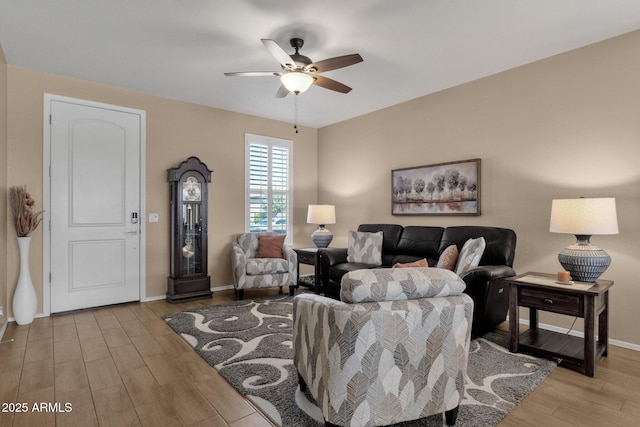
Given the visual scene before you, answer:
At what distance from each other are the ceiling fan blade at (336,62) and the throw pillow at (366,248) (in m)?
Result: 2.24

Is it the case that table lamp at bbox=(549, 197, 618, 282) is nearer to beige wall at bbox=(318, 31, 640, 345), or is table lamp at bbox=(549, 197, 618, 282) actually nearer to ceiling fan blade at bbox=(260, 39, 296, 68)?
beige wall at bbox=(318, 31, 640, 345)

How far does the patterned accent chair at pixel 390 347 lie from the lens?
1.55 m

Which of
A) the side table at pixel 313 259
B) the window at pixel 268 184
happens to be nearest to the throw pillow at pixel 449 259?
the side table at pixel 313 259

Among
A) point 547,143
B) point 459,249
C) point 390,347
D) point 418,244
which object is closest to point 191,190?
point 418,244

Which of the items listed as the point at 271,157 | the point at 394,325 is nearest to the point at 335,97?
the point at 271,157

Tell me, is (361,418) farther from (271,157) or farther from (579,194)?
(271,157)

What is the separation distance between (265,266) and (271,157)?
1968mm

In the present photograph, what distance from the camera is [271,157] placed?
223 inches

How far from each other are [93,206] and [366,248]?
334 centimetres

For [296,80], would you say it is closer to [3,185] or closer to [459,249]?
[459,249]

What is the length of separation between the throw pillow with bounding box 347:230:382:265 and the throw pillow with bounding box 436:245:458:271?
37.5 inches

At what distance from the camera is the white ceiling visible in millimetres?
2576

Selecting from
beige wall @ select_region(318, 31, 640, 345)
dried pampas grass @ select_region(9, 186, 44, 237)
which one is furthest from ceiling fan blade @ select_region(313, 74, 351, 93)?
dried pampas grass @ select_region(9, 186, 44, 237)

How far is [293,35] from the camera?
2969 mm
